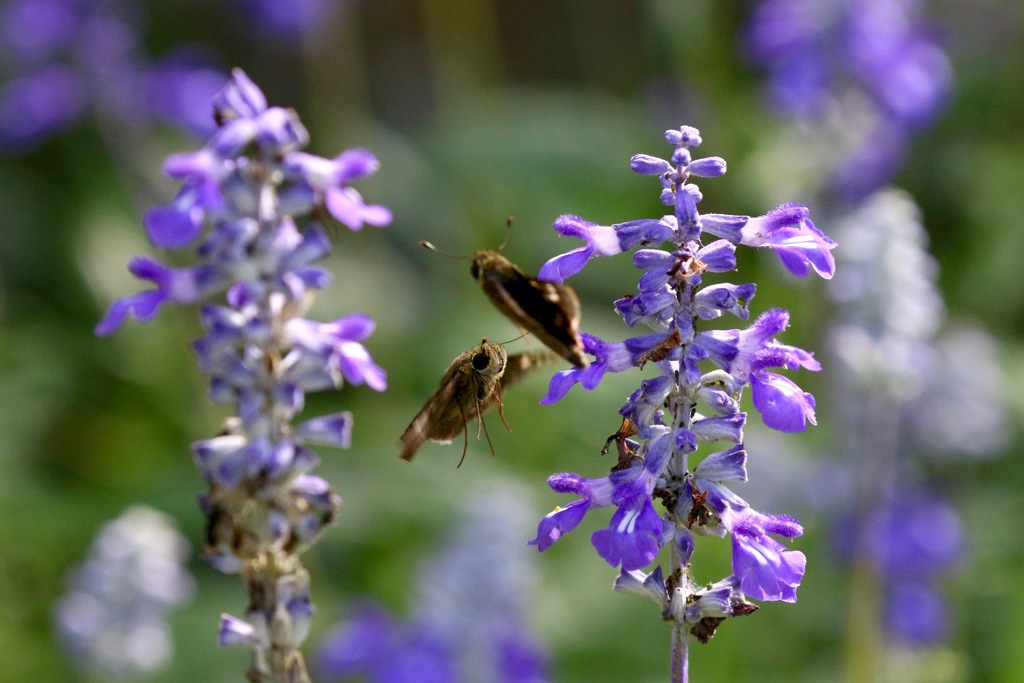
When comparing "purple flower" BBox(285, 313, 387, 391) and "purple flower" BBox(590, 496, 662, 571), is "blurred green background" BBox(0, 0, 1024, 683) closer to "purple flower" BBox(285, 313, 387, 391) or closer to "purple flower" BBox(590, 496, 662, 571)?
"purple flower" BBox(285, 313, 387, 391)

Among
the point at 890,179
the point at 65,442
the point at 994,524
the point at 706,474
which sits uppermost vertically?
the point at 890,179

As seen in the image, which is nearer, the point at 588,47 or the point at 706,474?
the point at 706,474

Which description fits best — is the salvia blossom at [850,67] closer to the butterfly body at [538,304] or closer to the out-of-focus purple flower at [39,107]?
the out-of-focus purple flower at [39,107]

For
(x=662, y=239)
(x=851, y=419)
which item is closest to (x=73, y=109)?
(x=851, y=419)

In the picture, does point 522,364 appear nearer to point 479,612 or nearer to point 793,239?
point 793,239

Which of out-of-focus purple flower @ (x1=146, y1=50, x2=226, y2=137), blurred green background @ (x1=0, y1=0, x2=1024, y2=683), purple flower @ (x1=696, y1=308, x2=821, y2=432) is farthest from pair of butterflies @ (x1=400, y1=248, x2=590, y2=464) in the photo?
out-of-focus purple flower @ (x1=146, y1=50, x2=226, y2=137)

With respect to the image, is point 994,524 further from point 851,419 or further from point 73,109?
point 73,109

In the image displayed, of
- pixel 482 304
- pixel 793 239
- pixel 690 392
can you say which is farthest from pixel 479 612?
pixel 482 304
